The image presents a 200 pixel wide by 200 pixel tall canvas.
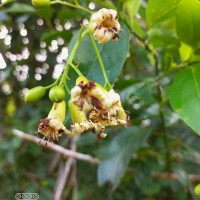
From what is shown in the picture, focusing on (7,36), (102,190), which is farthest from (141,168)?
(7,36)

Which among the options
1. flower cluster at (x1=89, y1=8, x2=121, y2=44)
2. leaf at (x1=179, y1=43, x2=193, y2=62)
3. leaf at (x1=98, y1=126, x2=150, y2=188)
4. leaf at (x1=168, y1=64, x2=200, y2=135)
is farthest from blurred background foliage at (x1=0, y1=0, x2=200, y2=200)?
flower cluster at (x1=89, y1=8, x2=121, y2=44)

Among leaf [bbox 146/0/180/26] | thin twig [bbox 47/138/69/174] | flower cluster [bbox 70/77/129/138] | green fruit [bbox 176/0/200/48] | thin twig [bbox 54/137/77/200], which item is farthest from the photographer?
thin twig [bbox 47/138/69/174]

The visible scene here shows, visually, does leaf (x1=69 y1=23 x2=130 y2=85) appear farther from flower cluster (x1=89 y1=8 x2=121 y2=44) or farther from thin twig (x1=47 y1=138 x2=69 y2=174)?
thin twig (x1=47 y1=138 x2=69 y2=174)

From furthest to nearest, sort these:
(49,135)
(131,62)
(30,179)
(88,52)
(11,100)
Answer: (11,100)
(30,179)
(131,62)
(88,52)
(49,135)

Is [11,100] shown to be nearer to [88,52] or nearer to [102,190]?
[102,190]

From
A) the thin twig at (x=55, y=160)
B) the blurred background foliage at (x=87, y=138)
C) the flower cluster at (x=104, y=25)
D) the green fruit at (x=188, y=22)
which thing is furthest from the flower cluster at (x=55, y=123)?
the thin twig at (x=55, y=160)

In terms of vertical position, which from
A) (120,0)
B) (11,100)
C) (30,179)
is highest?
(120,0)

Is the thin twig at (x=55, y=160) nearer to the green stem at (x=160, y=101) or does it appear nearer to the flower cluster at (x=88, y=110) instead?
the green stem at (x=160, y=101)
